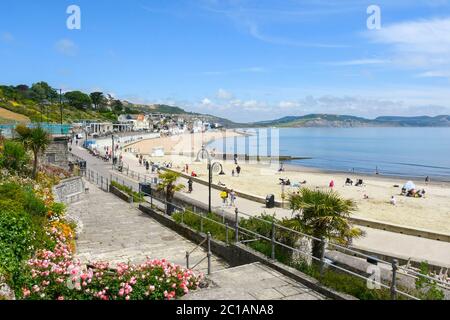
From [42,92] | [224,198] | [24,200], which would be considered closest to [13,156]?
[24,200]

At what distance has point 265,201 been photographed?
25766mm

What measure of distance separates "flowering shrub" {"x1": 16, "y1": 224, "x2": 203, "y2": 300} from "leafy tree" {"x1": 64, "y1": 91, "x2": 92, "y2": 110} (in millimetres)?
149861

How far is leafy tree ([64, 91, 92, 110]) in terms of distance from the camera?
14562cm

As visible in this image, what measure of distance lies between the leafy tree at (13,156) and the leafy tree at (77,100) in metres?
136

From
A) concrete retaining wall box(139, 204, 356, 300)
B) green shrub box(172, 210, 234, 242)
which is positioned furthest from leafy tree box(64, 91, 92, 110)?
green shrub box(172, 210, 234, 242)

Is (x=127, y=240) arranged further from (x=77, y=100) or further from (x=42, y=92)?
(x=77, y=100)

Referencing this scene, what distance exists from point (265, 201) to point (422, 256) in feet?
38.1

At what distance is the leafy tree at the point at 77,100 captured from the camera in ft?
478

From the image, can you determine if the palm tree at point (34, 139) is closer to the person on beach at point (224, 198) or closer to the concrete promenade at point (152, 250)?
the concrete promenade at point (152, 250)

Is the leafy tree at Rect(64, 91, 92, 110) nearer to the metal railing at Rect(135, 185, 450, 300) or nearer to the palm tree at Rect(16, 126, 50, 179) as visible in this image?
the palm tree at Rect(16, 126, 50, 179)

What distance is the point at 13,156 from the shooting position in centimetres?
1773
